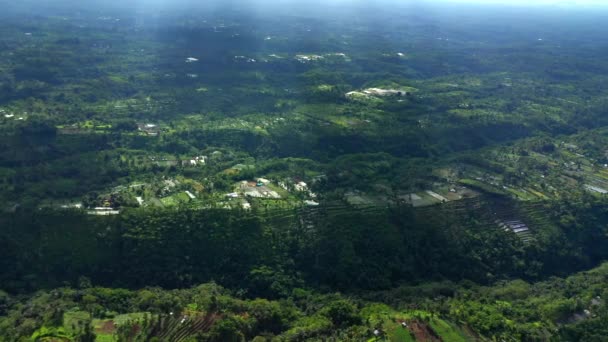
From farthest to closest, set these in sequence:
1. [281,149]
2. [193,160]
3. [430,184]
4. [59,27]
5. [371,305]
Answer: [59,27]
[281,149]
[193,160]
[430,184]
[371,305]

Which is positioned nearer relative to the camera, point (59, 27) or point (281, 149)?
point (281, 149)

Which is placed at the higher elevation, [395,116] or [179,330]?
[395,116]

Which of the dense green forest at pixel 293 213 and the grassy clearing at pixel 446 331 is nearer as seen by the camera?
the grassy clearing at pixel 446 331

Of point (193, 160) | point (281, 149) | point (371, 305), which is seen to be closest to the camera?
point (371, 305)

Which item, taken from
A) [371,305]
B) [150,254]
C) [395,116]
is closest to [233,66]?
[395,116]

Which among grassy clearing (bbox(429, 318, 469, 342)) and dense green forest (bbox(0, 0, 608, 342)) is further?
dense green forest (bbox(0, 0, 608, 342))

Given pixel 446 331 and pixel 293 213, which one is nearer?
pixel 446 331

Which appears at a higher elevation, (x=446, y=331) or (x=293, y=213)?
(x=293, y=213)

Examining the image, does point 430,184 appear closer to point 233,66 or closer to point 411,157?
point 411,157
